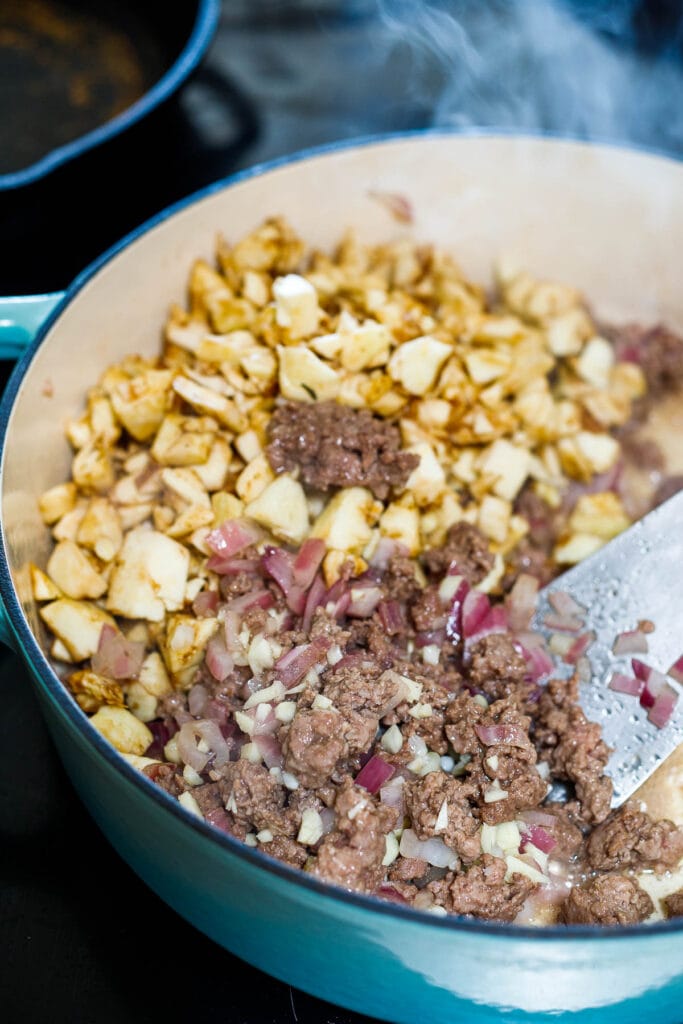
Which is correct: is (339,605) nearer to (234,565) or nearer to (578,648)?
(234,565)

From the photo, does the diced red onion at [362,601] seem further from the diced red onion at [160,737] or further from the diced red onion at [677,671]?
the diced red onion at [677,671]

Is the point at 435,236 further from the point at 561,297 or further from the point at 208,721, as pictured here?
the point at 208,721

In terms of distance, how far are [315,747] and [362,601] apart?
0.93 feet

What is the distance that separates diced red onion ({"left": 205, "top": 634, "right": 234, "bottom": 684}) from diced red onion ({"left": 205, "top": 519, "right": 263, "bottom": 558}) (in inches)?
5.2

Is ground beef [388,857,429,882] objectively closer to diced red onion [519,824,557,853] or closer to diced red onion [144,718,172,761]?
diced red onion [519,824,557,853]

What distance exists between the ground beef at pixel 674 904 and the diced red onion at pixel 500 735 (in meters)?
0.26

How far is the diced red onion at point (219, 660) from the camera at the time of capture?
130 centimetres

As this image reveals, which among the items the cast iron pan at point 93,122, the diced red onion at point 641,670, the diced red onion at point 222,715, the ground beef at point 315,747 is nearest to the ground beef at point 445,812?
the ground beef at point 315,747

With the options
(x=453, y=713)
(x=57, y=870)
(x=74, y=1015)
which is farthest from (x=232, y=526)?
(x=74, y=1015)

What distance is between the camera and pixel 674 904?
1217mm

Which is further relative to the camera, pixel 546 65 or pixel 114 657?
pixel 546 65

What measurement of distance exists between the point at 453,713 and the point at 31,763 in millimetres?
626

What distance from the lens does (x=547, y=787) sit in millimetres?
1288

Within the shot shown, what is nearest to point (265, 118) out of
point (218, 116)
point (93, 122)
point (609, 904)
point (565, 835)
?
point (218, 116)
